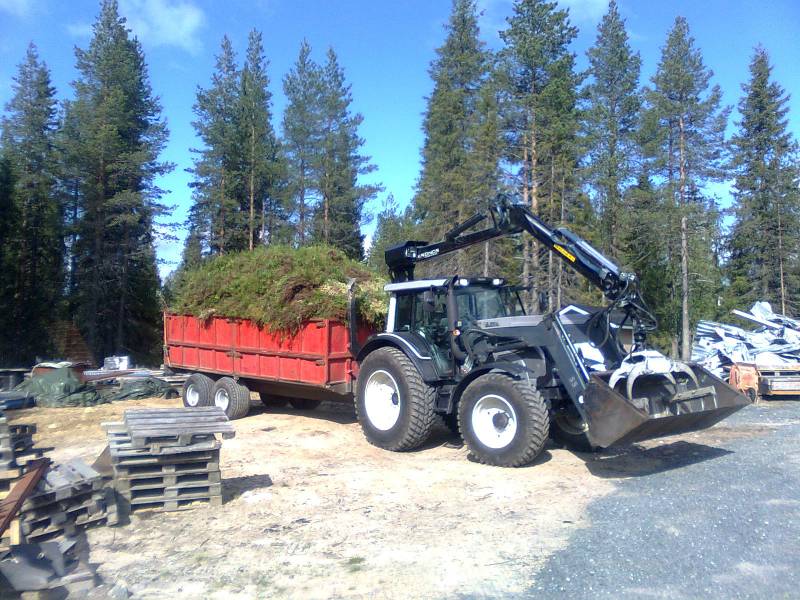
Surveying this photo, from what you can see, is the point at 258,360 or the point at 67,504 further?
the point at 258,360

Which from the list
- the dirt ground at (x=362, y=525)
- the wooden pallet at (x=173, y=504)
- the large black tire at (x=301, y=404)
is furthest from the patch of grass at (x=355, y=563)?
the large black tire at (x=301, y=404)

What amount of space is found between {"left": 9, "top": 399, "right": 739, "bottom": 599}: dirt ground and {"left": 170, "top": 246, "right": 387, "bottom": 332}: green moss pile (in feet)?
6.69

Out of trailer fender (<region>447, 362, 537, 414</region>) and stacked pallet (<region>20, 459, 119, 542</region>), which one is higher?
trailer fender (<region>447, 362, 537, 414</region>)

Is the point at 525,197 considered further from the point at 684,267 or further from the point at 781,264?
the point at 781,264

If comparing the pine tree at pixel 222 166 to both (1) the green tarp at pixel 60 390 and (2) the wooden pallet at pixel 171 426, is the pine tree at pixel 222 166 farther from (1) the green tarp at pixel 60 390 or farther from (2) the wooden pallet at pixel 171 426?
(2) the wooden pallet at pixel 171 426

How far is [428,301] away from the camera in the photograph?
866cm

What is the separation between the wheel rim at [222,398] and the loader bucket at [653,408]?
6.77m

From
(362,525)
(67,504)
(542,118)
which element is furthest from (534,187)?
(67,504)

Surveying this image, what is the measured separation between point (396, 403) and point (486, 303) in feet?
5.95

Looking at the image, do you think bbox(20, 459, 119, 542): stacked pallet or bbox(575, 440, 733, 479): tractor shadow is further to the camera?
bbox(575, 440, 733, 479): tractor shadow

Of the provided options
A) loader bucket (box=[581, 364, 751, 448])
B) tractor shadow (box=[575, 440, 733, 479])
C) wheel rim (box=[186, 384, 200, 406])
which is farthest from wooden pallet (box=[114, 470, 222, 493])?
wheel rim (box=[186, 384, 200, 406])

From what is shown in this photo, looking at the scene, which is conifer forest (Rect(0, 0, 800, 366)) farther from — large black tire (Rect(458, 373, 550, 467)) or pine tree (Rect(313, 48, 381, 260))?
large black tire (Rect(458, 373, 550, 467))

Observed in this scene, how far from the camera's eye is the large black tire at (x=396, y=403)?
8.37 m

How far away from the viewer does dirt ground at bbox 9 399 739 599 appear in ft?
15.5
